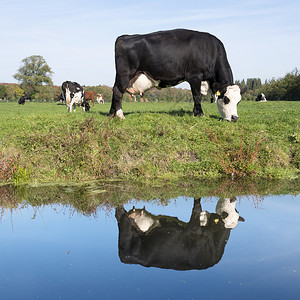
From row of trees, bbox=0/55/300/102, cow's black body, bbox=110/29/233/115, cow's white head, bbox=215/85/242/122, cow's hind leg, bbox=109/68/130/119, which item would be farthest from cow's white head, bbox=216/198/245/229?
row of trees, bbox=0/55/300/102

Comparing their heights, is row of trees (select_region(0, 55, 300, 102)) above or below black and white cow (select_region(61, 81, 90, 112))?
above

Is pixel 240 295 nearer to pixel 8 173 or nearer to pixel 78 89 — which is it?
pixel 8 173

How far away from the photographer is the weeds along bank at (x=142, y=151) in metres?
10.0

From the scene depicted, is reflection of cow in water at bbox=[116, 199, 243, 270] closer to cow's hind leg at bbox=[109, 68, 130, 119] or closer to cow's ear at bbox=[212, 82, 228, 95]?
cow's ear at bbox=[212, 82, 228, 95]

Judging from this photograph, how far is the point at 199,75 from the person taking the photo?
538 inches

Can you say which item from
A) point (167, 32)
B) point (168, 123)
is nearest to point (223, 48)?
point (167, 32)

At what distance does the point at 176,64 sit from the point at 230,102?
238 cm

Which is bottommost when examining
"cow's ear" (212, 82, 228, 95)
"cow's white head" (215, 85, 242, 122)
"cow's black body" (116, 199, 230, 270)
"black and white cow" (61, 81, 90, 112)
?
"cow's black body" (116, 199, 230, 270)

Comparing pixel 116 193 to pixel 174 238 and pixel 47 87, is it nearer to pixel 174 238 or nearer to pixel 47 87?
pixel 174 238

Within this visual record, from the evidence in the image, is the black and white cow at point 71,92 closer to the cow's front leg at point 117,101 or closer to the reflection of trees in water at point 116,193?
the cow's front leg at point 117,101

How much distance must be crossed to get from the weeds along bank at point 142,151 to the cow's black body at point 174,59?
2.12 metres

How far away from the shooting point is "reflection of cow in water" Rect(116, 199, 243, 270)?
5.33 m

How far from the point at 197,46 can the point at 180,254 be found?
9.78 metres

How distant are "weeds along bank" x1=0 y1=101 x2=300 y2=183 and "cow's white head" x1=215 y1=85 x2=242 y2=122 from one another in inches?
37.3
